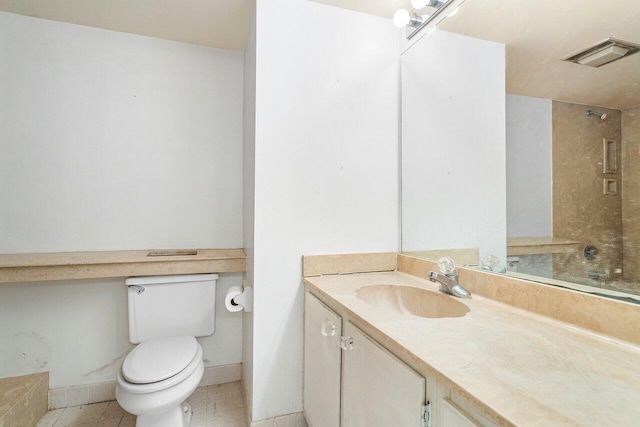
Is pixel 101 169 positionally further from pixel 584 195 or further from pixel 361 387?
pixel 584 195

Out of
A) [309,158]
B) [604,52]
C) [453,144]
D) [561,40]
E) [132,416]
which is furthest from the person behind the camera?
[132,416]

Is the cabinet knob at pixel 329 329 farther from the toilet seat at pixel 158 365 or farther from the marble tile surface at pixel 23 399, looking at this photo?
the marble tile surface at pixel 23 399

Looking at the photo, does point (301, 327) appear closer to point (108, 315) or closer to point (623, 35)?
point (108, 315)

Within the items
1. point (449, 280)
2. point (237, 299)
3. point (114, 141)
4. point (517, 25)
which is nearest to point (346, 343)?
point (449, 280)

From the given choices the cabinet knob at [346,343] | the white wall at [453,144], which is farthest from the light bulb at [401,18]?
the cabinet knob at [346,343]

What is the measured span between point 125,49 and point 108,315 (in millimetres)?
1639

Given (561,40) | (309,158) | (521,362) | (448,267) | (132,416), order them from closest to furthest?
(521,362) → (561,40) → (448,267) → (309,158) → (132,416)

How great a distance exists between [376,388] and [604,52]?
1138mm

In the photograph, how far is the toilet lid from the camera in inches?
51.3

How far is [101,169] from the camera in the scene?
183 cm

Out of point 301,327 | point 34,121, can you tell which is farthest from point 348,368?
point 34,121

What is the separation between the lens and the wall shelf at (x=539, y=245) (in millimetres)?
929

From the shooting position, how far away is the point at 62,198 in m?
1.76

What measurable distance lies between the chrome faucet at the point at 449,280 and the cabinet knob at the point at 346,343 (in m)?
0.43
